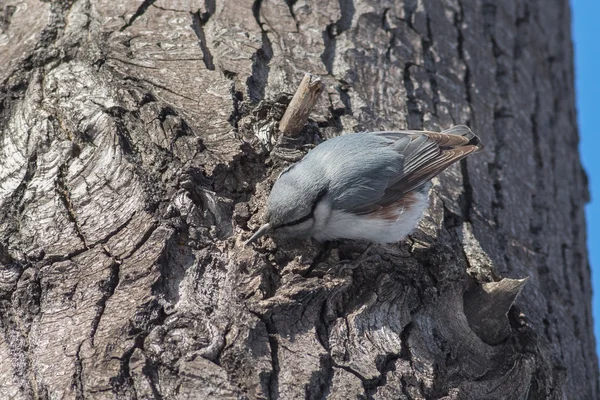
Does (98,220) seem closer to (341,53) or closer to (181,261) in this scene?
(181,261)

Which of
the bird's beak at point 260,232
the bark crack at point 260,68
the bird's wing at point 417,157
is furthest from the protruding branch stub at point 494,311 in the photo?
the bark crack at point 260,68

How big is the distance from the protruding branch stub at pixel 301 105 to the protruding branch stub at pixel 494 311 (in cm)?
83

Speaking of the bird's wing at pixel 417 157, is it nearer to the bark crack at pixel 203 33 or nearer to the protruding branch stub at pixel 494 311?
the protruding branch stub at pixel 494 311

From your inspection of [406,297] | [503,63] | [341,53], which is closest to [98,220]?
[406,297]

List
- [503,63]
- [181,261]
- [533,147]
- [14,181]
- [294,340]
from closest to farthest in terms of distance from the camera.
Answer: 1. [294,340]
2. [181,261]
3. [14,181]
4. [533,147]
5. [503,63]

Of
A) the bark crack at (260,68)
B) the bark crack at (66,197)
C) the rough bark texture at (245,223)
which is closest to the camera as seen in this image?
the rough bark texture at (245,223)

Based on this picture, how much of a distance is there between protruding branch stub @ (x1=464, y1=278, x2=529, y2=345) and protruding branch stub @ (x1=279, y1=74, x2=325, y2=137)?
0.83 metres

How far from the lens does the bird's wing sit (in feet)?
8.71

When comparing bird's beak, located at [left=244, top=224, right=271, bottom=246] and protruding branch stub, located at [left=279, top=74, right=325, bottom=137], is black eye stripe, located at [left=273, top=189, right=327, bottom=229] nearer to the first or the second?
bird's beak, located at [left=244, top=224, right=271, bottom=246]

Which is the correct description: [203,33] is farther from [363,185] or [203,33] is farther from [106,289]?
[106,289]

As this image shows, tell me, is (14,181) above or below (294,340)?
above

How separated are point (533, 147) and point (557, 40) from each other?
1.23 m

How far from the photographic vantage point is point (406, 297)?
2.13 metres

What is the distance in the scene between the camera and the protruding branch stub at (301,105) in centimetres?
232
